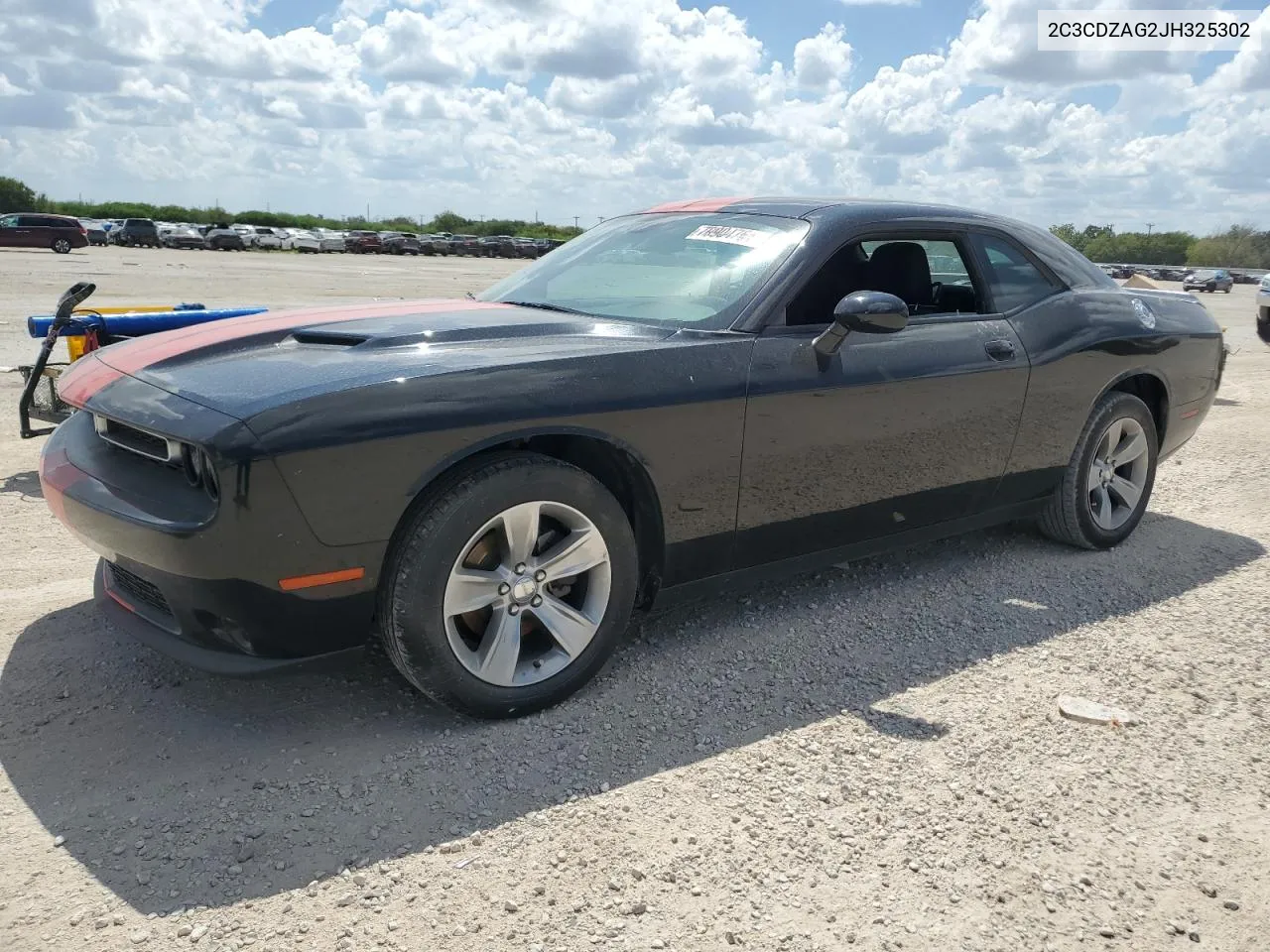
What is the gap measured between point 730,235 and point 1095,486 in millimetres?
2249

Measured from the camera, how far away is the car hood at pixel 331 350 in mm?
2781

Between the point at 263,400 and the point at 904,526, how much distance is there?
2.49 m

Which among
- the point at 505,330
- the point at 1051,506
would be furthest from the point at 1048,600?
the point at 505,330

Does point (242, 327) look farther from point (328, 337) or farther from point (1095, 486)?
point (1095, 486)

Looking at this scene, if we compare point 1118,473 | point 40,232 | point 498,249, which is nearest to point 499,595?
point 1118,473

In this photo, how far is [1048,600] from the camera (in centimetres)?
435

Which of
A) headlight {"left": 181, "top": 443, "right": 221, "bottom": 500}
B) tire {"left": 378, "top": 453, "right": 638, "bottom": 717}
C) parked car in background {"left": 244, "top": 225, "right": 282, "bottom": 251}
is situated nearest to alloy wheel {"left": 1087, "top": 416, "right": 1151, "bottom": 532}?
tire {"left": 378, "top": 453, "right": 638, "bottom": 717}

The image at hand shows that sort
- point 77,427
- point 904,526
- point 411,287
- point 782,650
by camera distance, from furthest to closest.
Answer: point 411,287 → point 904,526 → point 782,650 → point 77,427

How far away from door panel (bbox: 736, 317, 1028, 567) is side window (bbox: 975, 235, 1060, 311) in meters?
0.19

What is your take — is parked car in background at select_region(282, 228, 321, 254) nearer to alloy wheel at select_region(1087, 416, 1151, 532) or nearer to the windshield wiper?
the windshield wiper

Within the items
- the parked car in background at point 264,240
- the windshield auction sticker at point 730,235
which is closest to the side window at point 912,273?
the windshield auction sticker at point 730,235

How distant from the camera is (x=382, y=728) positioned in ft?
10.1

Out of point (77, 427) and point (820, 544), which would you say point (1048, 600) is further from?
point (77, 427)

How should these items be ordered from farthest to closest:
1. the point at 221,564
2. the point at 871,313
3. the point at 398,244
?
the point at 398,244 → the point at 871,313 → the point at 221,564
